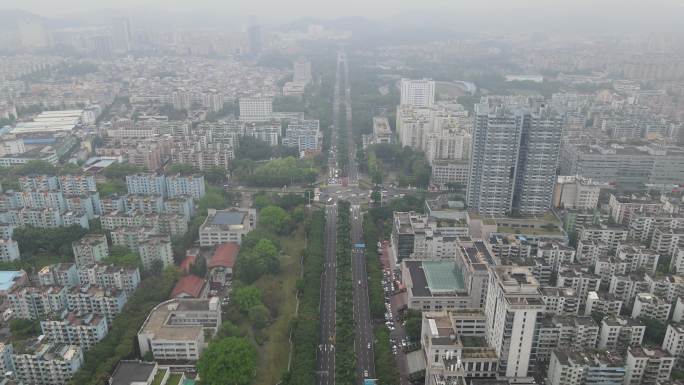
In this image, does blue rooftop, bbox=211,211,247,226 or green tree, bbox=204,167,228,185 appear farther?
green tree, bbox=204,167,228,185

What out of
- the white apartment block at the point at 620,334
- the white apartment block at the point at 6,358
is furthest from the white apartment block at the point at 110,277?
the white apartment block at the point at 620,334

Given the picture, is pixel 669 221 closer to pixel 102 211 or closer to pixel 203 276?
pixel 203 276

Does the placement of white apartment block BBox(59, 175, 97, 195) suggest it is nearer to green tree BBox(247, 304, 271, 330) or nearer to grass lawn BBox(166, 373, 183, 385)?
green tree BBox(247, 304, 271, 330)

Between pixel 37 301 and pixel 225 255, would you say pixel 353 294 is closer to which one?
pixel 225 255

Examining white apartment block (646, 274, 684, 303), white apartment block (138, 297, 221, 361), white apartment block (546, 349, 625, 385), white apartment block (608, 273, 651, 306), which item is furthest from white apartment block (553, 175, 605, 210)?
white apartment block (138, 297, 221, 361)

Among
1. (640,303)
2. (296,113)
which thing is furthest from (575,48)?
(640,303)

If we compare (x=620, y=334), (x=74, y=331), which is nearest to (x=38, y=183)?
(x=74, y=331)

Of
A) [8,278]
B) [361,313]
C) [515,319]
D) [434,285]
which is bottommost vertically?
[361,313]
